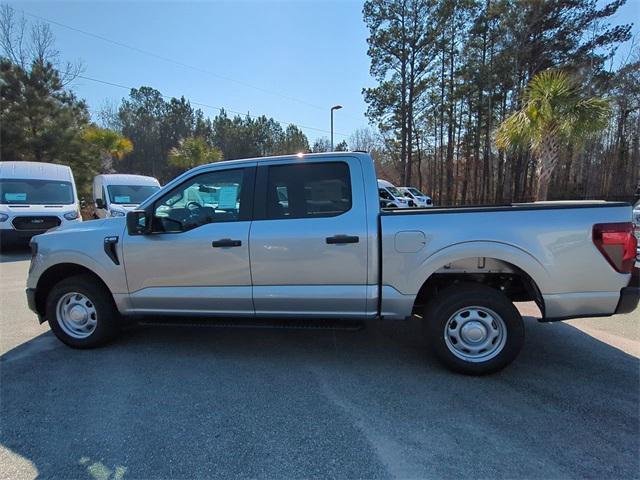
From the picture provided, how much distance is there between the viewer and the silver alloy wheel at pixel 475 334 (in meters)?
3.39

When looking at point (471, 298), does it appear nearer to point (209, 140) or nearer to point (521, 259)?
point (521, 259)

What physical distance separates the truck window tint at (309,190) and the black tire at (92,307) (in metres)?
2.04

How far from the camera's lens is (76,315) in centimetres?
409

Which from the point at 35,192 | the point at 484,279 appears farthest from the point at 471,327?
the point at 35,192

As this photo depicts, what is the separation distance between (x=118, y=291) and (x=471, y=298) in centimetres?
345

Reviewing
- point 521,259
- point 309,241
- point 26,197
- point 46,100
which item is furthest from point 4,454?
point 46,100

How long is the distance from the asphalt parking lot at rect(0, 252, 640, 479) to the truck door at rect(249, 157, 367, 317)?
Answer: 0.69 meters

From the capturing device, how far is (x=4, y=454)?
2.52m

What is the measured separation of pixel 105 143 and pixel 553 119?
2238cm

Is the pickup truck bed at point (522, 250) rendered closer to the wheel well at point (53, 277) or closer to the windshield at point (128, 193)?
the wheel well at point (53, 277)

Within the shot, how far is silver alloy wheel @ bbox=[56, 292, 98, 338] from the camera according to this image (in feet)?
13.4

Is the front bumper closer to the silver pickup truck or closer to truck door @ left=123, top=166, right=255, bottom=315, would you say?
the silver pickup truck

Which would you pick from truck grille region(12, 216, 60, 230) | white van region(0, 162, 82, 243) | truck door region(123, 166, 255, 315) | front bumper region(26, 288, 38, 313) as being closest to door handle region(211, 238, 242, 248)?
truck door region(123, 166, 255, 315)

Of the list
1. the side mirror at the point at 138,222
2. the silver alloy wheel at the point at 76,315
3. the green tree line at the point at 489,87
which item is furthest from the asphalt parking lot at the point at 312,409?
the green tree line at the point at 489,87
